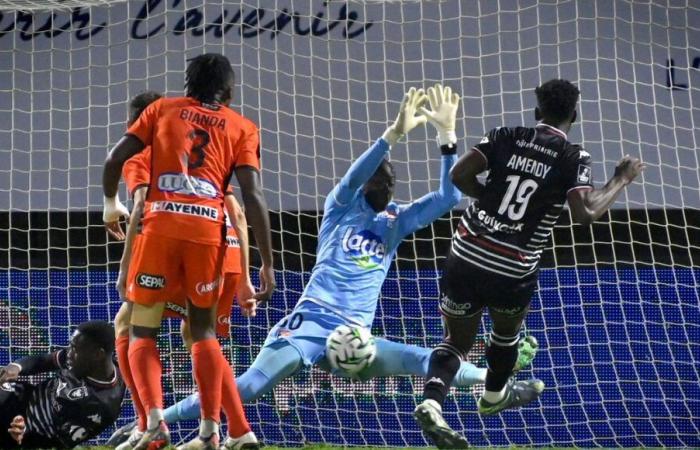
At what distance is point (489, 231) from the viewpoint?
5.75m

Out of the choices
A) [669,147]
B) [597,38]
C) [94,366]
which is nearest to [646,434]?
[669,147]

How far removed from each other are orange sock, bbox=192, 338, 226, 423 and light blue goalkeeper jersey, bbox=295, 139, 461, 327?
6.01ft

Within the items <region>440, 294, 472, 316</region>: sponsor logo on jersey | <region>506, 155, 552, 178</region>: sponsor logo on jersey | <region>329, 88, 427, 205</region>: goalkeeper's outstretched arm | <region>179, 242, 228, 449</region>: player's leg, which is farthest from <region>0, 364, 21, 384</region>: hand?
<region>506, 155, 552, 178</region>: sponsor logo on jersey

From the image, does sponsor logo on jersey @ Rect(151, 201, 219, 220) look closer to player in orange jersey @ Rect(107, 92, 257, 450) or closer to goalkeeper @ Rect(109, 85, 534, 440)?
player in orange jersey @ Rect(107, 92, 257, 450)

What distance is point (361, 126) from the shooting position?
9820 millimetres

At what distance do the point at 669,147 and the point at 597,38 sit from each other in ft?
3.21

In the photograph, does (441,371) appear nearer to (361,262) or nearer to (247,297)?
(247,297)

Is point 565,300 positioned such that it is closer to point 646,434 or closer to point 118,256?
point 646,434

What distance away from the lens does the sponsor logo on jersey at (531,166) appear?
568 cm

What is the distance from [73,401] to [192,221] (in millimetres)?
1860

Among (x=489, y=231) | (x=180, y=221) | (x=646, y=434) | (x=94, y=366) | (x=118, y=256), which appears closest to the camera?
(x=180, y=221)

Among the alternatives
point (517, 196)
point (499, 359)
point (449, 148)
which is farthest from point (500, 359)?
point (449, 148)

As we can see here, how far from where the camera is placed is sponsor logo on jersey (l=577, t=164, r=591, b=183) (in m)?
5.59

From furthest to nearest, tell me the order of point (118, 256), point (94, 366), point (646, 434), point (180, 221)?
point (118, 256)
point (646, 434)
point (94, 366)
point (180, 221)
